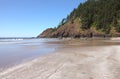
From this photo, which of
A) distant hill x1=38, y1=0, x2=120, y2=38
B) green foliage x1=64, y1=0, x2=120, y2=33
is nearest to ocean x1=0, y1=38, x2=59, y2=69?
distant hill x1=38, y1=0, x2=120, y2=38

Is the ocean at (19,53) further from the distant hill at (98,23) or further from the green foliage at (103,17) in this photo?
the green foliage at (103,17)

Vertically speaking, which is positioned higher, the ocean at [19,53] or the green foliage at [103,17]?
the green foliage at [103,17]

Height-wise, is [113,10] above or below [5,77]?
above

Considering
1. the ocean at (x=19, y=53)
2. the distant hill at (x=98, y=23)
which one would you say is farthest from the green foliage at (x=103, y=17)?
the ocean at (x=19, y=53)

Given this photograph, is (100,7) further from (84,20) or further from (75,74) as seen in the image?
(75,74)

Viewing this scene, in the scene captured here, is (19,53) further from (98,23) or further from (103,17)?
(103,17)

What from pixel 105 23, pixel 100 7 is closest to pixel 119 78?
pixel 105 23

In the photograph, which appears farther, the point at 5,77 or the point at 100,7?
the point at 100,7

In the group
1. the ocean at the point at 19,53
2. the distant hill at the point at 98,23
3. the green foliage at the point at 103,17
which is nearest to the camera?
the ocean at the point at 19,53

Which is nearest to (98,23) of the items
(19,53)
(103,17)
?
(103,17)

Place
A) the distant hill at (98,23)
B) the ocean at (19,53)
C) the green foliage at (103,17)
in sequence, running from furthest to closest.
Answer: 1. the green foliage at (103,17)
2. the distant hill at (98,23)
3. the ocean at (19,53)

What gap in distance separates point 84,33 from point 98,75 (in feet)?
278

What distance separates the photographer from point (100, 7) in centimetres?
9838

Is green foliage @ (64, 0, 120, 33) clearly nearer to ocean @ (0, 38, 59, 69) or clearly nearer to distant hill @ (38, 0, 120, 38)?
distant hill @ (38, 0, 120, 38)
